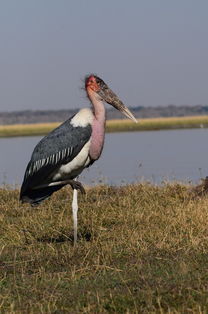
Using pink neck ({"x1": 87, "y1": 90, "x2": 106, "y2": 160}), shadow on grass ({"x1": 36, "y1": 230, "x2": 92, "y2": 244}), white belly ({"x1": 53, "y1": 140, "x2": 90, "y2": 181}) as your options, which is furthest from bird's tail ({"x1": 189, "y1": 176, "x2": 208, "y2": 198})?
pink neck ({"x1": 87, "y1": 90, "x2": 106, "y2": 160})

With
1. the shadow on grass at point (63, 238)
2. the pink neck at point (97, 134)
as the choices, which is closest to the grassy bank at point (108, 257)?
the shadow on grass at point (63, 238)

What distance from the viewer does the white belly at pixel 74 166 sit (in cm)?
768

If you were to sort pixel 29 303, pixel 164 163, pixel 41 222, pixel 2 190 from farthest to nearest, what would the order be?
1. pixel 164 163
2. pixel 2 190
3. pixel 41 222
4. pixel 29 303

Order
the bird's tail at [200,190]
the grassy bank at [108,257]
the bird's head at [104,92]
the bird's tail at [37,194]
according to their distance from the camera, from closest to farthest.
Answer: the grassy bank at [108,257], the bird's head at [104,92], the bird's tail at [37,194], the bird's tail at [200,190]

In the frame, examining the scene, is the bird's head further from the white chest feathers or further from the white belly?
the white belly

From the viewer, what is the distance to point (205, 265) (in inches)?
250

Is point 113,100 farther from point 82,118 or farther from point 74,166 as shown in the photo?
point 74,166

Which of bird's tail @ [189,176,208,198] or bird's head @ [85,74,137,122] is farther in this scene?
bird's tail @ [189,176,208,198]

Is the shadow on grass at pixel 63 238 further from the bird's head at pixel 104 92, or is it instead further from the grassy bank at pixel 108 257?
the bird's head at pixel 104 92

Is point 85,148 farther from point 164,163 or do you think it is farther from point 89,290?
point 164,163

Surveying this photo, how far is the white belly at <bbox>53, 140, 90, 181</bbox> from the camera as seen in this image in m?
7.68

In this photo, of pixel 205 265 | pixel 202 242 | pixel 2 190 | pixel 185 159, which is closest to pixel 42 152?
pixel 202 242

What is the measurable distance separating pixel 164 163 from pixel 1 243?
59.8 ft

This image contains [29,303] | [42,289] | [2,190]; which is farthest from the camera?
[2,190]
